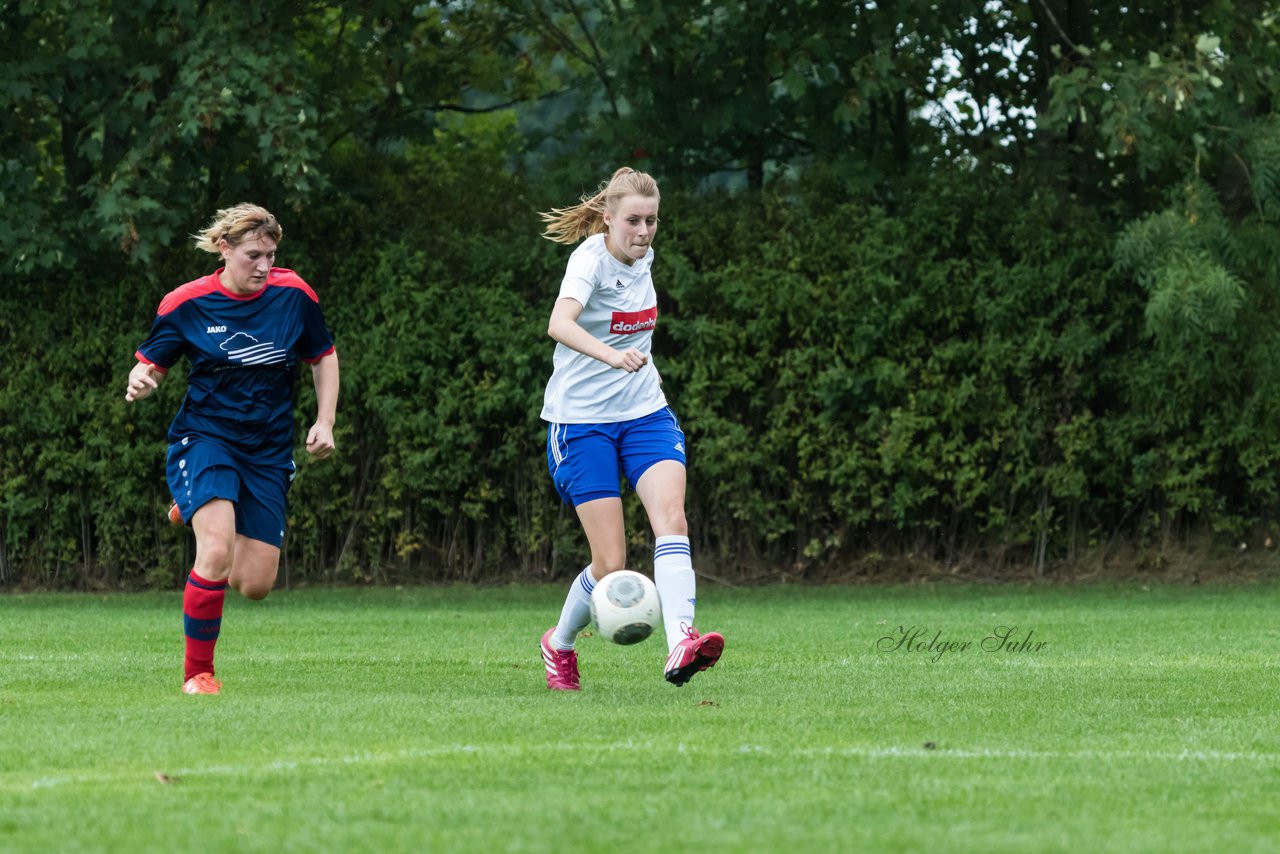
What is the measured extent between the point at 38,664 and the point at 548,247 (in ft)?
27.8

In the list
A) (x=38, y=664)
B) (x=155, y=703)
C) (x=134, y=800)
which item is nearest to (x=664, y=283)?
(x=38, y=664)

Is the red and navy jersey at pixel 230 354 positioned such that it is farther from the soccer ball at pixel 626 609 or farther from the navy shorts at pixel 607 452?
the soccer ball at pixel 626 609

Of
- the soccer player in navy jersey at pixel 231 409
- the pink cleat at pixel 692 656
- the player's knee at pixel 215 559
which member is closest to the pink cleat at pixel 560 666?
the pink cleat at pixel 692 656


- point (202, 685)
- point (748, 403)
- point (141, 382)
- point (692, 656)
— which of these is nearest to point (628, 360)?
point (692, 656)

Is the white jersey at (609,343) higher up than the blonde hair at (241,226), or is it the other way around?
the blonde hair at (241,226)

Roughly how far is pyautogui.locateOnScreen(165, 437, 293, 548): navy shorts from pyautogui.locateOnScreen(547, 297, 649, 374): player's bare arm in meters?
1.46

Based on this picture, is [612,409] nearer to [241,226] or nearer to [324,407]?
[324,407]

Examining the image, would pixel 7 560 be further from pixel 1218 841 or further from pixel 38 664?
pixel 1218 841

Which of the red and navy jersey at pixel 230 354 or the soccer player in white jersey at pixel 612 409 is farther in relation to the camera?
the red and navy jersey at pixel 230 354

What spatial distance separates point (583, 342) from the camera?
7.02 metres

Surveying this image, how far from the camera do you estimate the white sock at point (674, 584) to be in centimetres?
705

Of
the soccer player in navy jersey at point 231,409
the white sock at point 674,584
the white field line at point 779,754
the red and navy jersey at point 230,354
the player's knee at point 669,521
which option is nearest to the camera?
the white field line at point 779,754

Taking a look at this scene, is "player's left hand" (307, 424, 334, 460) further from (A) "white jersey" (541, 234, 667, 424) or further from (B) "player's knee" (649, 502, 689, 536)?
(B) "player's knee" (649, 502, 689, 536)

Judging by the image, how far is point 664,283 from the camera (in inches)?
647
